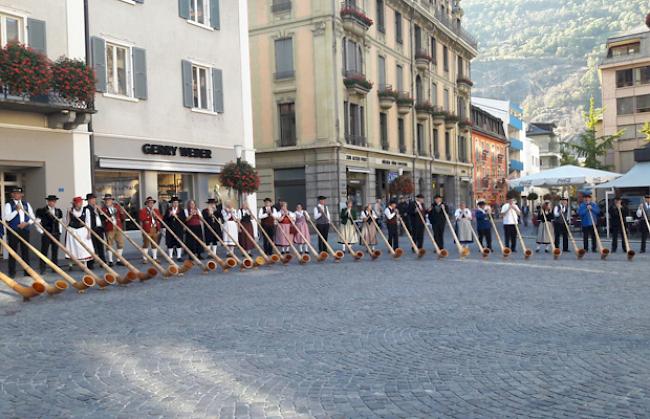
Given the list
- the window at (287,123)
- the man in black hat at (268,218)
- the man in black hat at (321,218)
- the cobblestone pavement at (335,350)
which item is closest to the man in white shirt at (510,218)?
the man in black hat at (321,218)

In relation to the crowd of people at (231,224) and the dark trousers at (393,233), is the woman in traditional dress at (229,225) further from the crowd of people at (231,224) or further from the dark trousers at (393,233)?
the dark trousers at (393,233)

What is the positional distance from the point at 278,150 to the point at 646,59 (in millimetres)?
33407

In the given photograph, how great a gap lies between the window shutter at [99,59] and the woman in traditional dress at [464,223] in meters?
11.3

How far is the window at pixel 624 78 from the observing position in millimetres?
51644

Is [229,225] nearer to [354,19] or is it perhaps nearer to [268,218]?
[268,218]

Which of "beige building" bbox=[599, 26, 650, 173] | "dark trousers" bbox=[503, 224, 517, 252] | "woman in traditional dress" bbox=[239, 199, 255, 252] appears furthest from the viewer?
"beige building" bbox=[599, 26, 650, 173]

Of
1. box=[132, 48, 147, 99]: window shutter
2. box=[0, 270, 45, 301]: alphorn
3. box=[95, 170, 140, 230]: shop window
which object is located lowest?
box=[0, 270, 45, 301]: alphorn

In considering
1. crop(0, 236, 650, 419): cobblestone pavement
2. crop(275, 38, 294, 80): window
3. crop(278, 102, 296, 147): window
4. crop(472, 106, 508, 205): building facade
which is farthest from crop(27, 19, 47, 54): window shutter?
crop(472, 106, 508, 205): building facade

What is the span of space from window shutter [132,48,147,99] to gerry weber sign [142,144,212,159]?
157 centimetres

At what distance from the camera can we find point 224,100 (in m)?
23.4

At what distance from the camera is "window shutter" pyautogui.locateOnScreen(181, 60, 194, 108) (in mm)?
21516

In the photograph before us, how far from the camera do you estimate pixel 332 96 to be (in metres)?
32.0

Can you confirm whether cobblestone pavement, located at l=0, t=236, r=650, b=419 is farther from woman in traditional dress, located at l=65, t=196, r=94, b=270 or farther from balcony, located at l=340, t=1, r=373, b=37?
balcony, located at l=340, t=1, r=373, b=37

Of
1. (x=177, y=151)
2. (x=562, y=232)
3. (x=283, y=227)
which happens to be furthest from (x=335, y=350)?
(x=177, y=151)
